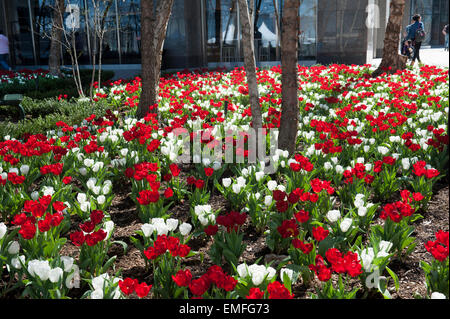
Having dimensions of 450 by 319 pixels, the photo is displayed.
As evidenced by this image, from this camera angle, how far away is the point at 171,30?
59.1 ft

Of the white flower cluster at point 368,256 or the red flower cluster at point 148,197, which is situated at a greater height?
the red flower cluster at point 148,197

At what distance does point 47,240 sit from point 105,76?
12.6 metres

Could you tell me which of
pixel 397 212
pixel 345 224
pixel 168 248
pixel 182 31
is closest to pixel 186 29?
pixel 182 31

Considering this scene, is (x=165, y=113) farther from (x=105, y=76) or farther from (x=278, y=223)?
(x=105, y=76)

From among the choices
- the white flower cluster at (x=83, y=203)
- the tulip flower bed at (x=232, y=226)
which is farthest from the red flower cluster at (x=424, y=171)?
the white flower cluster at (x=83, y=203)

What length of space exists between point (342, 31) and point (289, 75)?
481 inches

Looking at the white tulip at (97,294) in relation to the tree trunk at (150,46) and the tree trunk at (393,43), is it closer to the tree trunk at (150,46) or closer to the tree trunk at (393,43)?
the tree trunk at (150,46)

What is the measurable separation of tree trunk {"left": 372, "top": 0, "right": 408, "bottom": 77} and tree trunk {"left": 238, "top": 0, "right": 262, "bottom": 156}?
7.00m

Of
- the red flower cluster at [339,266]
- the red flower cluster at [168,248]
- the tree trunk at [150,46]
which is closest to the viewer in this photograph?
the red flower cluster at [339,266]

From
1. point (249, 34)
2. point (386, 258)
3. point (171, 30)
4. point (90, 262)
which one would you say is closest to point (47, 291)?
point (90, 262)

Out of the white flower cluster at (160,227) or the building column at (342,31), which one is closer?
the white flower cluster at (160,227)

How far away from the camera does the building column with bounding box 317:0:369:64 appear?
50.2 feet

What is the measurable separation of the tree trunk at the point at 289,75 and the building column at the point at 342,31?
39.2 ft

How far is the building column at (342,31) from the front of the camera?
15.3 metres
